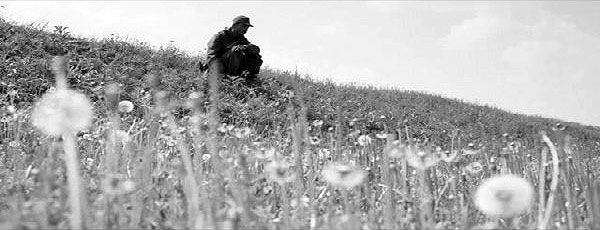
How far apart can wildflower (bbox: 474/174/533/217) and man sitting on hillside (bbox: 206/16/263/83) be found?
1210 cm

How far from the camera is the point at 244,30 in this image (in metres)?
13.9

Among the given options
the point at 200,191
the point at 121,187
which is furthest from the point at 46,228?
the point at 200,191

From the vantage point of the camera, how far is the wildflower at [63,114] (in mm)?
1508

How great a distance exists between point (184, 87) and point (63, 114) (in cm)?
1088

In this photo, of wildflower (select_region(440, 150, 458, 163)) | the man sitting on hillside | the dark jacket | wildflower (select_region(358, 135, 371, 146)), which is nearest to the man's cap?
the man sitting on hillside

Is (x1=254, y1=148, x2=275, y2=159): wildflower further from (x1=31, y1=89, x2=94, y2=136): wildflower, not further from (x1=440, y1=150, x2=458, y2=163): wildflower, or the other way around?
(x1=31, y1=89, x2=94, y2=136): wildflower

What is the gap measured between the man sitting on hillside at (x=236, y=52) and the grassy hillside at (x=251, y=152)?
0.53 meters

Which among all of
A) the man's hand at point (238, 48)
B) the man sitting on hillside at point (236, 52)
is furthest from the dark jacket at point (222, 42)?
the man's hand at point (238, 48)

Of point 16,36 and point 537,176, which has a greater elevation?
point 16,36

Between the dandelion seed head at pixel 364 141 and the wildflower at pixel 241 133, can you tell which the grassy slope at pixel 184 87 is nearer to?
the wildflower at pixel 241 133

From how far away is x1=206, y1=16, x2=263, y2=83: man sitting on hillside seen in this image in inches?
533

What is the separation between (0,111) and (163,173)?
362cm

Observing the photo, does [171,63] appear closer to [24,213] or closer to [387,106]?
[387,106]

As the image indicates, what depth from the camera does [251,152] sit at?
3.21 metres
